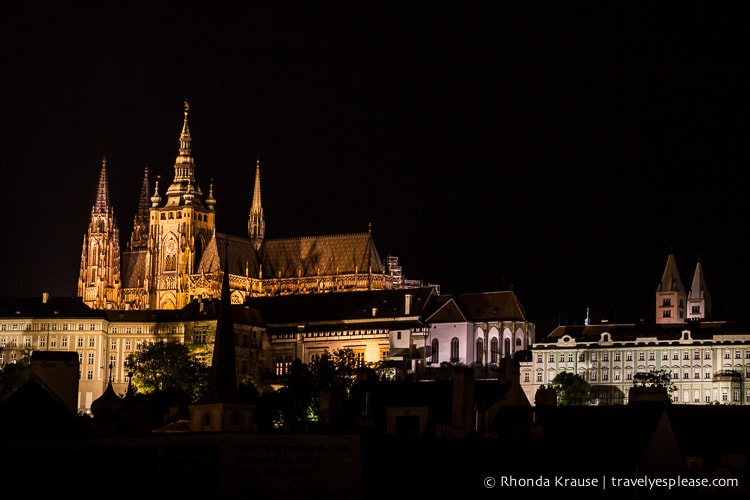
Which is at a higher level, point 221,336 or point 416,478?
point 221,336

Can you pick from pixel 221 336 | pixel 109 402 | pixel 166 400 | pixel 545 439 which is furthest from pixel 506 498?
pixel 166 400

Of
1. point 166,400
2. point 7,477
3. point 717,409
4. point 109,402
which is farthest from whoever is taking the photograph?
point 166,400

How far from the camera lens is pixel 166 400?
167750mm

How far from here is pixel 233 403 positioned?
10594cm

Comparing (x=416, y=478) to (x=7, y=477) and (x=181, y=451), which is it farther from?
(x=7, y=477)

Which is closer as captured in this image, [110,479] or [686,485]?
[110,479]

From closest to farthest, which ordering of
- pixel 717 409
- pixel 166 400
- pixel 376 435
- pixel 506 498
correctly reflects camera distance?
pixel 506 498 < pixel 376 435 < pixel 717 409 < pixel 166 400

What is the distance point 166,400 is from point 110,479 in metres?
96.5

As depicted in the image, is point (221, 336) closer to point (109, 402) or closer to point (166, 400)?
point (109, 402)

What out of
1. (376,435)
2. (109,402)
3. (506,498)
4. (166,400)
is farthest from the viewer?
(166,400)

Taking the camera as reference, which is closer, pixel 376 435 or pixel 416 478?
pixel 416 478

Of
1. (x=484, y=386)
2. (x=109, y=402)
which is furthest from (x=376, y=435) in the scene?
(x=109, y=402)

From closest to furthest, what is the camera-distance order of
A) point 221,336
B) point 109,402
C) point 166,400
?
point 221,336
point 109,402
point 166,400

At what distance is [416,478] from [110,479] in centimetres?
1307
